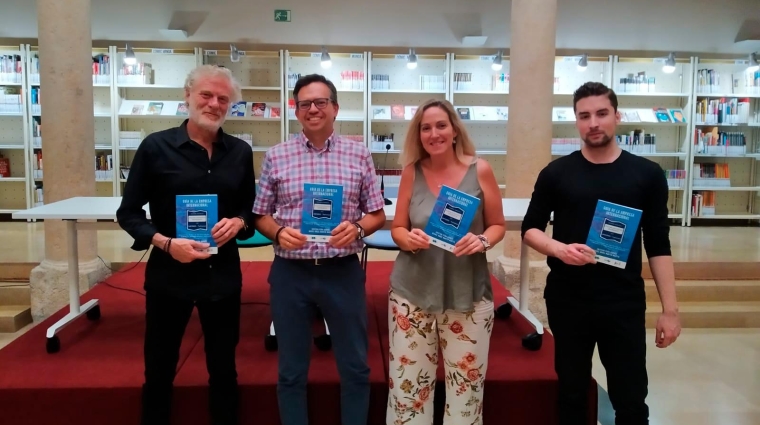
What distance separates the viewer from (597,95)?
61.8 inches

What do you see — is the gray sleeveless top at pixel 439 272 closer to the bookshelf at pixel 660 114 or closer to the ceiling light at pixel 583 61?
the ceiling light at pixel 583 61

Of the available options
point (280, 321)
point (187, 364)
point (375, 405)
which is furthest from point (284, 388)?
point (187, 364)

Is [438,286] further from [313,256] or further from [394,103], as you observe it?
[394,103]

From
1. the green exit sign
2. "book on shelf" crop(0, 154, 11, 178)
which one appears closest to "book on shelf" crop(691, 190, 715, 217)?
the green exit sign

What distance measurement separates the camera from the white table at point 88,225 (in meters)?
2.54

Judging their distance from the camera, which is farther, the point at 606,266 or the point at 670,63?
the point at 670,63

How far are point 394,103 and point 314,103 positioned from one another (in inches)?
227

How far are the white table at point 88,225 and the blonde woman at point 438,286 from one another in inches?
29.8

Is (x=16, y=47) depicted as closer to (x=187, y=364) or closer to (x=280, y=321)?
(x=187, y=364)

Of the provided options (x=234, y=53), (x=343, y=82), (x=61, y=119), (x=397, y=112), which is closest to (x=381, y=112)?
(x=397, y=112)

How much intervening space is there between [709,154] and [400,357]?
23.9 ft

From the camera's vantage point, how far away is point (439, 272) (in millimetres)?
1677

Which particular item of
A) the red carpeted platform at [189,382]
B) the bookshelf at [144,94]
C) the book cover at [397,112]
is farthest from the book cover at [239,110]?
the red carpeted platform at [189,382]

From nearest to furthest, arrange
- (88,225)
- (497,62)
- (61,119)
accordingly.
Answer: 1. (88,225)
2. (61,119)
3. (497,62)
